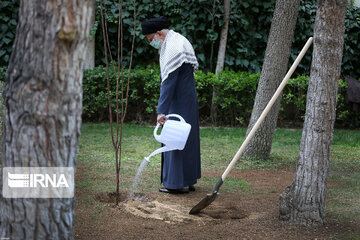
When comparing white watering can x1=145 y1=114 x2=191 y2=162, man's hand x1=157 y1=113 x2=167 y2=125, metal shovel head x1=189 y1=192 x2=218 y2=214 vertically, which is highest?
man's hand x1=157 y1=113 x2=167 y2=125

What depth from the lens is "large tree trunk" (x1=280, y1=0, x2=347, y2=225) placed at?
11.0 ft

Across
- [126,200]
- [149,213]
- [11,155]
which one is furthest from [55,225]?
[126,200]

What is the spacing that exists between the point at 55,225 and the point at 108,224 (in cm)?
139

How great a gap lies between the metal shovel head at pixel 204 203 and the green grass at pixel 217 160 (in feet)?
3.03

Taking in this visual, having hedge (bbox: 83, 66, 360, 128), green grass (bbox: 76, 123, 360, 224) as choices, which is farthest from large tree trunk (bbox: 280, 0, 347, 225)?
hedge (bbox: 83, 66, 360, 128)

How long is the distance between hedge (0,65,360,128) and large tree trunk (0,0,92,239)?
659 cm

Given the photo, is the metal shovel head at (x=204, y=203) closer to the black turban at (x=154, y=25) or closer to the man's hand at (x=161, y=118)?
the man's hand at (x=161, y=118)

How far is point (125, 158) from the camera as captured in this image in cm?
623

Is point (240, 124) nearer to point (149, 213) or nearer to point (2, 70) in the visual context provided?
point (2, 70)

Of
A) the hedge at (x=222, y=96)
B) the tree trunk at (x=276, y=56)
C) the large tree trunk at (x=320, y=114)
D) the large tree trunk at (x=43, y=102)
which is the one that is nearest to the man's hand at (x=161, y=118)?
the large tree trunk at (x=320, y=114)

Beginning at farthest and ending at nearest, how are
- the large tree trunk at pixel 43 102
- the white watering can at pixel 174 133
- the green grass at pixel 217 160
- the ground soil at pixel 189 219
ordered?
the green grass at pixel 217 160 → the white watering can at pixel 174 133 → the ground soil at pixel 189 219 → the large tree trunk at pixel 43 102

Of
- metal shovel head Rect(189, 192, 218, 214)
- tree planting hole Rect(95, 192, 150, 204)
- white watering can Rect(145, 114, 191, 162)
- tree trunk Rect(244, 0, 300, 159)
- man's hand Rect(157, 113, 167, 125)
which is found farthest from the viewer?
tree trunk Rect(244, 0, 300, 159)

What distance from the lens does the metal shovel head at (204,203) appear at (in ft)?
12.3

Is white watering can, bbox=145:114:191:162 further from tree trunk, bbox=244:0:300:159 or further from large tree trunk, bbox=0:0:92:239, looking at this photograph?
tree trunk, bbox=244:0:300:159
